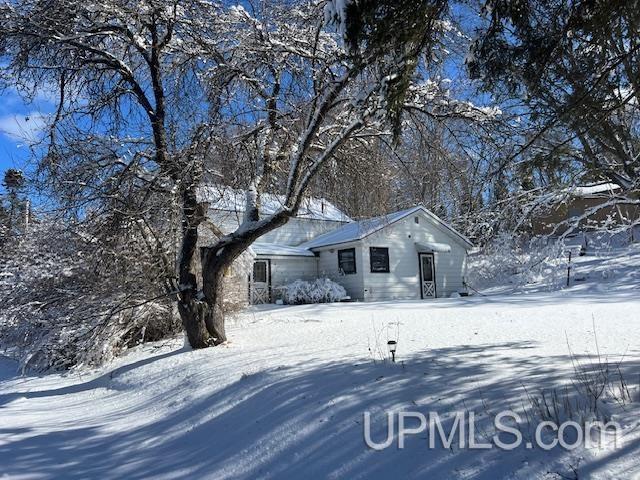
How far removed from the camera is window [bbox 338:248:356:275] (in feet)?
71.9

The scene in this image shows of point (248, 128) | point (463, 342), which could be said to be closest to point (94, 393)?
point (248, 128)

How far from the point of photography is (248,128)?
9.41m

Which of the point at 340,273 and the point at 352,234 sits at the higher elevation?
the point at 352,234

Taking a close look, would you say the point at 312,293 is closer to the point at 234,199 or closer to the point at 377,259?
the point at 377,259

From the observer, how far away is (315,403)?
4.84 meters

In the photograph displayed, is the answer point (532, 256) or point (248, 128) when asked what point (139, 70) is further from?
point (532, 256)

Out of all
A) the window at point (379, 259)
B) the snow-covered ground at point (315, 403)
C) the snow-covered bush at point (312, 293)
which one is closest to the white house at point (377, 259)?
the window at point (379, 259)

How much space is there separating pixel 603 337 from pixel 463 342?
1973 mm

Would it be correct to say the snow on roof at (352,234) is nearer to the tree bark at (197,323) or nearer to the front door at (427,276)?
the front door at (427,276)

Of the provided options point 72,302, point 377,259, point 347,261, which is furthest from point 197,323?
point 377,259

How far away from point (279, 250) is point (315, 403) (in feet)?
58.8

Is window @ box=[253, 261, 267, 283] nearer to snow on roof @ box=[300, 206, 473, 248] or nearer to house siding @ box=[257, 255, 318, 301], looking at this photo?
house siding @ box=[257, 255, 318, 301]

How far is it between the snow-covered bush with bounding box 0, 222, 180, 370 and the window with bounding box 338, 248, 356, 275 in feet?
37.3

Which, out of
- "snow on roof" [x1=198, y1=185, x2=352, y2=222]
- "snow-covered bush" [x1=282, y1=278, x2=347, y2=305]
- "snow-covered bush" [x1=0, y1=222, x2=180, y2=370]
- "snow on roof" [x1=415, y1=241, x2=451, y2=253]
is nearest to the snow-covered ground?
"snow-covered bush" [x1=0, y1=222, x2=180, y2=370]
